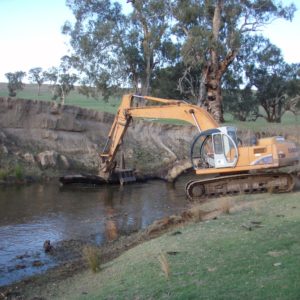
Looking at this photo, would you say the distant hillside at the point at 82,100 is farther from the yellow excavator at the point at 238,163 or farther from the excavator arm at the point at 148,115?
the yellow excavator at the point at 238,163

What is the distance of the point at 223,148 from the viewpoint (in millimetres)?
18688

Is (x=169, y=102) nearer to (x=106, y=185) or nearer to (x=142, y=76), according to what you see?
(x=106, y=185)

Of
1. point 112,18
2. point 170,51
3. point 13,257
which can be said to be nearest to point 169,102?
point 13,257

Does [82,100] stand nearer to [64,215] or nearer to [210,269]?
[64,215]

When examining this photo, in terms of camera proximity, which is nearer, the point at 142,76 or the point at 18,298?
the point at 18,298

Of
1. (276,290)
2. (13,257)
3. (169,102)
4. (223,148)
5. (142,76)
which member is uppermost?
(142,76)

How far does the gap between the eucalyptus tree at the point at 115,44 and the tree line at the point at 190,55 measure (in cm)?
9

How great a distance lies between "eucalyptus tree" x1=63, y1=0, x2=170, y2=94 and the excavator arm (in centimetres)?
1878

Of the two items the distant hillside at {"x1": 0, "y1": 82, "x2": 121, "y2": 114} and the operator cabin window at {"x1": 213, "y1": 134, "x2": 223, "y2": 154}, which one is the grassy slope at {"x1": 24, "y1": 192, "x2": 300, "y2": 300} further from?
the distant hillside at {"x1": 0, "y1": 82, "x2": 121, "y2": 114}

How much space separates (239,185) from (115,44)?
28.4 metres

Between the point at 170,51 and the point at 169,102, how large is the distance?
72.6 feet

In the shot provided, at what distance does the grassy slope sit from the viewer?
6.51 metres

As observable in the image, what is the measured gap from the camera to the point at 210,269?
7535mm

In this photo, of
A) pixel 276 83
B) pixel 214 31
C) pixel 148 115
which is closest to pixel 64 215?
pixel 148 115
